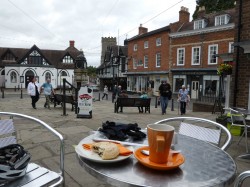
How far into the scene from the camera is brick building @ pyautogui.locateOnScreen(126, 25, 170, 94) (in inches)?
1124

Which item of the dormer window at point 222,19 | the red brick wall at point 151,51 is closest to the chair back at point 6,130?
the dormer window at point 222,19

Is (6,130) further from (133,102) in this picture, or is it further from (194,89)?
(194,89)

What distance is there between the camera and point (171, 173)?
3.91 feet

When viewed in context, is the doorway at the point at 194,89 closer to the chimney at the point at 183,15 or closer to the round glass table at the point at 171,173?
the chimney at the point at 183,15

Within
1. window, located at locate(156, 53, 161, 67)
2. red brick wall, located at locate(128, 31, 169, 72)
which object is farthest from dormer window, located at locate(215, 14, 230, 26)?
window, located at locate(156, 53, 161, 67)

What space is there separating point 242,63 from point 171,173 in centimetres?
604

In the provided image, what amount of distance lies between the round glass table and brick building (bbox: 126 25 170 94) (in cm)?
2710

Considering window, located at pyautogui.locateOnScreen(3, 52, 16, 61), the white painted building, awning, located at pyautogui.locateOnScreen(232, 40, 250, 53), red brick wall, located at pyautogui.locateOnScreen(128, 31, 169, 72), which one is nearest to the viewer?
awning, located at pyautogui.locateOnScreen(232, 40, 250, 53)

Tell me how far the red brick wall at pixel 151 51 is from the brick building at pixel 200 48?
1065 millimetres

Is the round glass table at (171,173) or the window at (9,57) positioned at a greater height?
the window at (9,57)

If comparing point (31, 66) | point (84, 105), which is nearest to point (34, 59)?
point (31, 66)

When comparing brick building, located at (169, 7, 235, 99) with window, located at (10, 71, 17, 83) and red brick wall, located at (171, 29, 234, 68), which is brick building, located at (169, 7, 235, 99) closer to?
red brick wall, located at (171, 29, 234, 68)

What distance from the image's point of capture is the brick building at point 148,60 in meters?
28.5

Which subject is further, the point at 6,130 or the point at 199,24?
the point at 199,24
